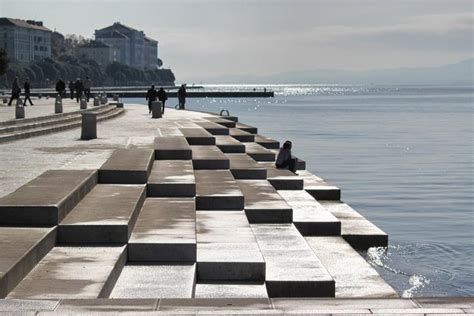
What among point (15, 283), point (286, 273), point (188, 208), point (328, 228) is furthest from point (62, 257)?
point (328, 228)

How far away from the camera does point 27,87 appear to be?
1742 inches

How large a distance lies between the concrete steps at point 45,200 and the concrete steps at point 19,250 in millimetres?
210

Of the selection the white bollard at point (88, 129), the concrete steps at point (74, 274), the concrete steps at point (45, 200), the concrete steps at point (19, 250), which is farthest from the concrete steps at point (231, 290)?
the white bollard at point (88, 129)

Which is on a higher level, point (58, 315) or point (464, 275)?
point (58, 315)

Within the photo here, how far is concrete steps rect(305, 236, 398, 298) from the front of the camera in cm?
952

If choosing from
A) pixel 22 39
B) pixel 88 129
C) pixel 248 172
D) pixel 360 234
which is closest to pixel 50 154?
pixel 248 172

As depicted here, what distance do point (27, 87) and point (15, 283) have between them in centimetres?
3821

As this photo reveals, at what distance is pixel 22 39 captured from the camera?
187 meters

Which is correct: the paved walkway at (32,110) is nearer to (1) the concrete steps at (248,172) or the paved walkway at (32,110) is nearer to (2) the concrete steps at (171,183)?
(1) the concrete steps at (248,172)

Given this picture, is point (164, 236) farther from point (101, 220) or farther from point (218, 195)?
point (218, 195)

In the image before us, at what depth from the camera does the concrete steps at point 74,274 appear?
710 centimetres

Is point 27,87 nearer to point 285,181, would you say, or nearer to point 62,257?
point 285,181

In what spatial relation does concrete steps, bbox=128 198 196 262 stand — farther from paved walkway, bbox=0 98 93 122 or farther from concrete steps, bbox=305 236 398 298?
paved walkway, bbox=0 98 93 122

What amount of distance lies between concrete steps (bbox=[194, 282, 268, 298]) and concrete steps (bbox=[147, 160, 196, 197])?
12.1 ft
